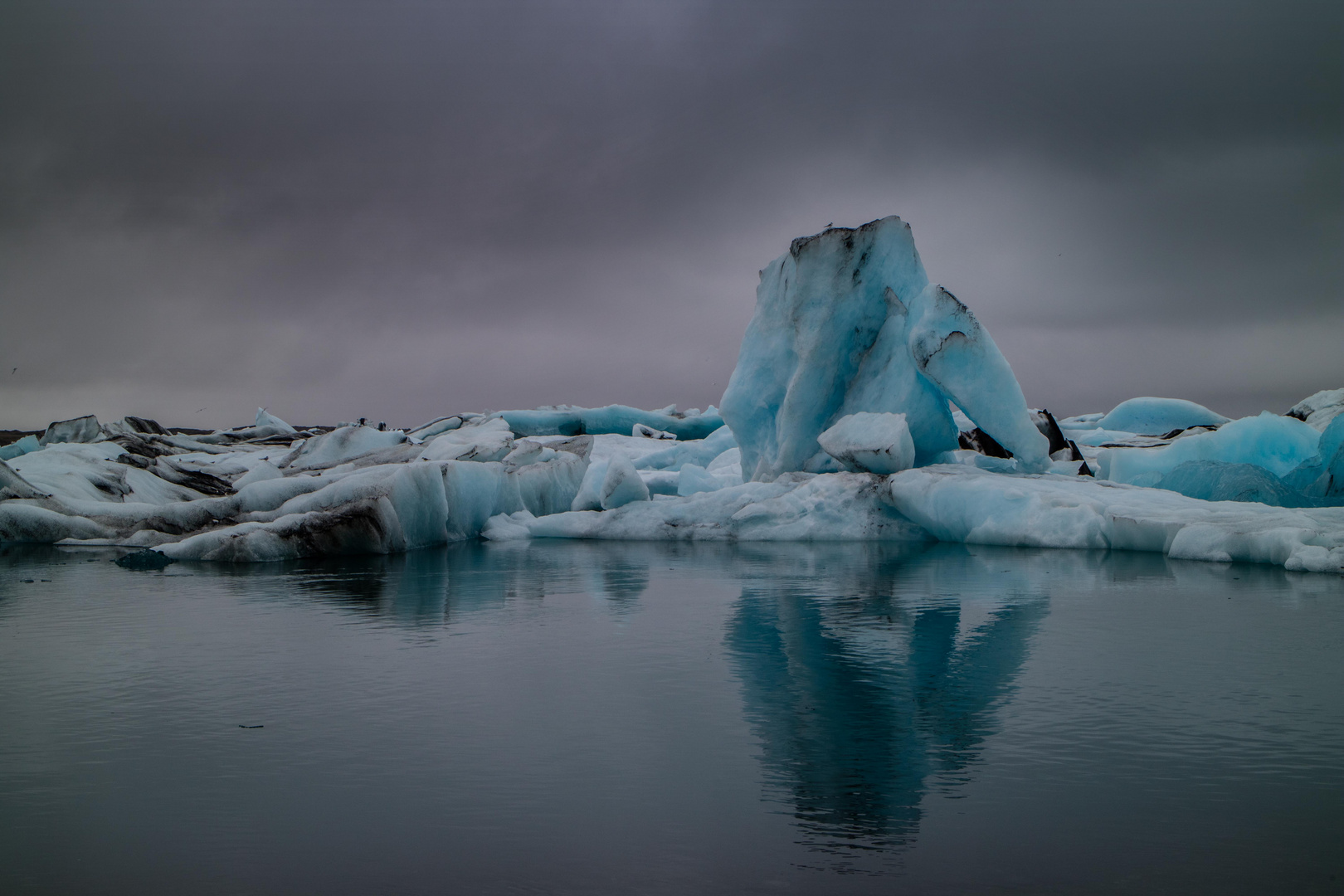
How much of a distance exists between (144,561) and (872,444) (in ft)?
22.8

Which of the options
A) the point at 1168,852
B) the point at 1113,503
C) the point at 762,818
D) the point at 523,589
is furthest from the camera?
the point at 1113,503

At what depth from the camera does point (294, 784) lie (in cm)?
251

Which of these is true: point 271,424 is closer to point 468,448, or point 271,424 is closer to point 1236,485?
point 468,448

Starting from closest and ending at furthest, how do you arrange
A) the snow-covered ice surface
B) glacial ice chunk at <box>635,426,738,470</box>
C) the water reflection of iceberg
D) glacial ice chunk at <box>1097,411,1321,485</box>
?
the water reflection of iceberg, the snow-covered ice surface, glacial ice chunk at <box>1097,411,1321,485</box>, glacial ice chunk at <box>635,426,738,470</box>

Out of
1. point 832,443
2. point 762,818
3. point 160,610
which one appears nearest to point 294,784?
point 762,818

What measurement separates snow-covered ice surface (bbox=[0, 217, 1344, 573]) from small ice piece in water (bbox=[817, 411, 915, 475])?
3 centimetres

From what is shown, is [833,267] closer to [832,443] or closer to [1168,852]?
[832,443]

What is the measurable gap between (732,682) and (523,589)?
3.10 meters

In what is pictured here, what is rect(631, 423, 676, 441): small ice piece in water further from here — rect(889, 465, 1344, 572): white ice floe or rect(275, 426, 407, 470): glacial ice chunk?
rect(889, 465, 1344, 572): white ice floe

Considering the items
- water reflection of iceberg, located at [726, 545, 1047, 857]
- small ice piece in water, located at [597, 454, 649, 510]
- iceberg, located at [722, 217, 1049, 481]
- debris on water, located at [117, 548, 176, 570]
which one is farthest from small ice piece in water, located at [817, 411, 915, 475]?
debris on water, located at [117, 548, 176, 570]

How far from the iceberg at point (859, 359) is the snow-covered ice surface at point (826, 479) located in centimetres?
2

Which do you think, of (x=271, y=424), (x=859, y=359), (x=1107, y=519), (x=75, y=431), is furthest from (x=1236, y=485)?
(x=271, y=424)

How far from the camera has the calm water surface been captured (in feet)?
6.61

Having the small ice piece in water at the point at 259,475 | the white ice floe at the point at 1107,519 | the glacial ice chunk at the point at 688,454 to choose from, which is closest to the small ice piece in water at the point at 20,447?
the small ice piece in water at the point at 259,475
